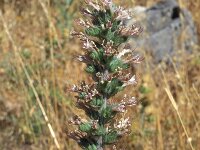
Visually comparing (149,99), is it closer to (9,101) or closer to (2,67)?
(9,101)

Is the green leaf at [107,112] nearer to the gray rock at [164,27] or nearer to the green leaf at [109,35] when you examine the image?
the green leaf at [109,35]

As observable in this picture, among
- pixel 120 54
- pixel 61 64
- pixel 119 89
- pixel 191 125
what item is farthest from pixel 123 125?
pixel 61 64

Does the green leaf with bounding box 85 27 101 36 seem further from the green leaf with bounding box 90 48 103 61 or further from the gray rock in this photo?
the gray rock

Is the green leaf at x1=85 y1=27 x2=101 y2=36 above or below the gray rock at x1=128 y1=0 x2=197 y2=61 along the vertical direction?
below

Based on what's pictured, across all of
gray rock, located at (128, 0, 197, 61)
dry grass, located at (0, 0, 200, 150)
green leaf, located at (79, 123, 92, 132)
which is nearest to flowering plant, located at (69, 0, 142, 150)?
green leaf, located at (79, 123, 92, 132)

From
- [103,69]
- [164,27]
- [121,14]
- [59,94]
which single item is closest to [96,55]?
[103,69]

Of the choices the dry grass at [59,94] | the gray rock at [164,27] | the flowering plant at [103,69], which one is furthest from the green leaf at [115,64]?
the gray rock at [164,27]
